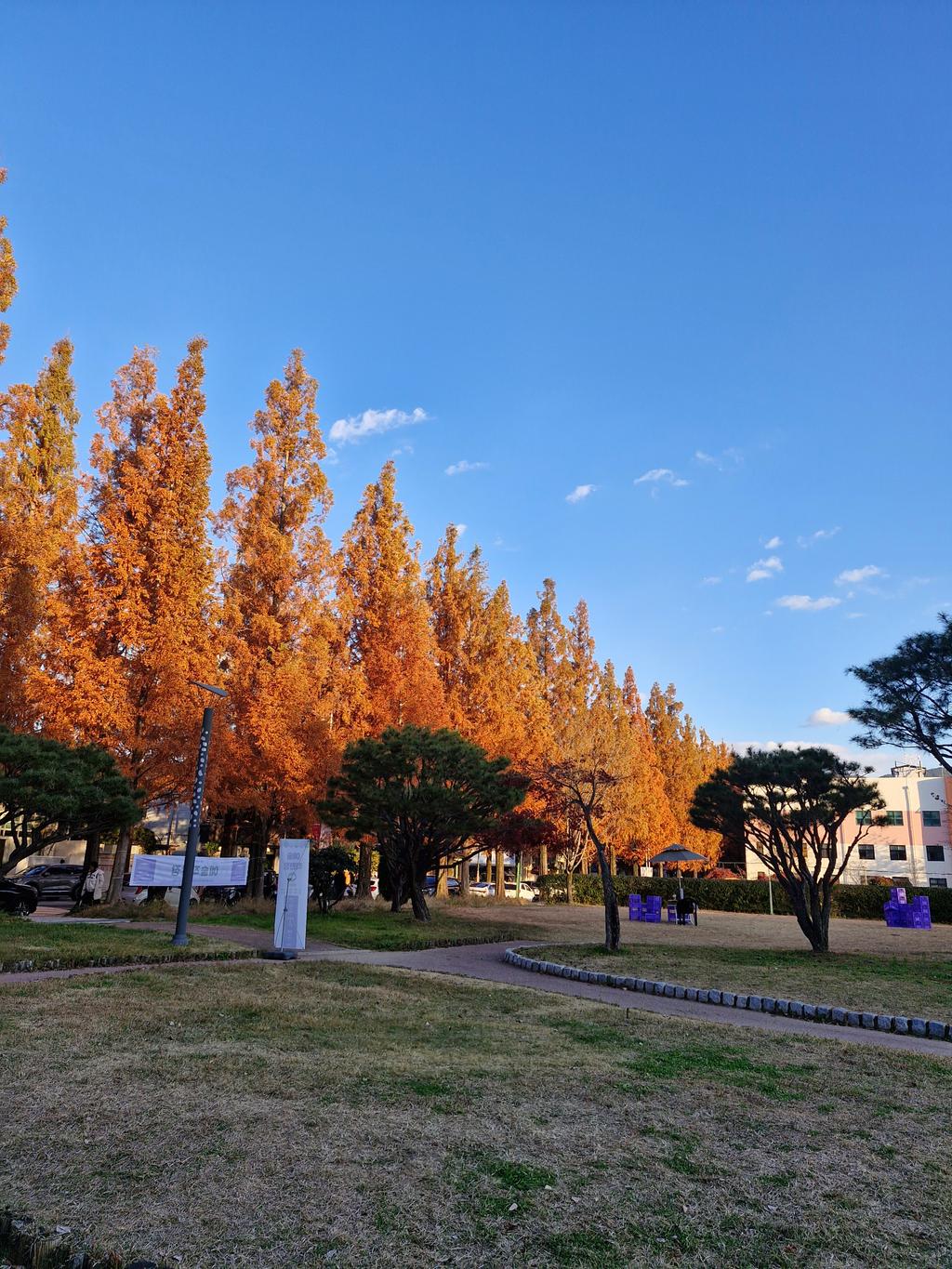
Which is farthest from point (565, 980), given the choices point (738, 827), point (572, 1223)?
point (572, 1223)

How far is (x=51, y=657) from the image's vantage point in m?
18.4

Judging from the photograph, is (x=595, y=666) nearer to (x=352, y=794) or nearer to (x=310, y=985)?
(x=352, y=794)

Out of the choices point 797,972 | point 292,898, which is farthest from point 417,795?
point 797,972

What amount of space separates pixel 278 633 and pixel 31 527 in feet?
22.8

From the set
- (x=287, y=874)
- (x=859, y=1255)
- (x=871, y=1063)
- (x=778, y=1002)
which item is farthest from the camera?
(x=287, y=874)

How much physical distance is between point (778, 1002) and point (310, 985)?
5.68 metres

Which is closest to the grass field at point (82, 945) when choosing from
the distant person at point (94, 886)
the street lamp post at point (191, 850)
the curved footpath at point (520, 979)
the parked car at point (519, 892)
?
the street lamp post at point (191, 850)

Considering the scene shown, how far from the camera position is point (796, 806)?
16266mm

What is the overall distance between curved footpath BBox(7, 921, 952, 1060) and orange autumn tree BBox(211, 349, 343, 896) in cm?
558

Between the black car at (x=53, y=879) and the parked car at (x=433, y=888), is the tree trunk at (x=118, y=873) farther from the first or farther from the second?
the parked car at (x=433, y=888)

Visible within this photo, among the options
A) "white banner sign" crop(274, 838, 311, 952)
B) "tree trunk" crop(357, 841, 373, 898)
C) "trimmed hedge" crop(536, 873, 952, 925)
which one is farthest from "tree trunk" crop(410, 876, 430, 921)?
"trimmed hedge" crop(536, 873, 952, 925)

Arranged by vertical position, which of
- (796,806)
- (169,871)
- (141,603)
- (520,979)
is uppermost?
(141,603)

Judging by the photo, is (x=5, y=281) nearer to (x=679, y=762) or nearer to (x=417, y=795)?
(x=417, y=795)

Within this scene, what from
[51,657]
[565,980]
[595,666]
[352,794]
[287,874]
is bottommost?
[565,980]
